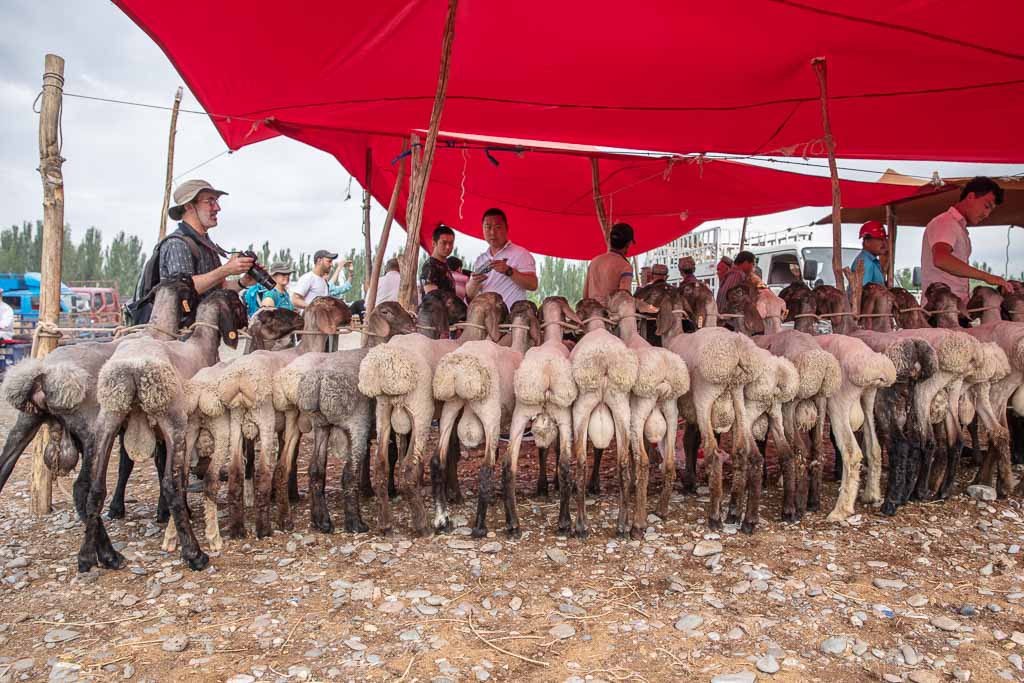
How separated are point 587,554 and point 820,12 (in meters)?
4.29

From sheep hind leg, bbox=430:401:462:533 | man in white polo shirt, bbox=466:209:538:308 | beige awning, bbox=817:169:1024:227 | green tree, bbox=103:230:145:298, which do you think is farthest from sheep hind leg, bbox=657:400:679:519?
green tree, bbox=103:230:145:298

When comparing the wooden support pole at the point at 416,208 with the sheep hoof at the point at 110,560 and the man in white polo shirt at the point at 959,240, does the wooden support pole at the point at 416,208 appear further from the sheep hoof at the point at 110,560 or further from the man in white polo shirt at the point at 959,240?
the man in white polo shirt at the point at 959,240

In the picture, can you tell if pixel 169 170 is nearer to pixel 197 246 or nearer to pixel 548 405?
pixel 197 246

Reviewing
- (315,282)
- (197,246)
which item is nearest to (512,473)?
(197,246)

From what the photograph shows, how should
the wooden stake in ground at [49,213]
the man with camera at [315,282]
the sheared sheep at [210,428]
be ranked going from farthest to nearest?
the man with camera at [315,282], the wooden stake in ground at [49,213], the sheared sheep at [210,428]

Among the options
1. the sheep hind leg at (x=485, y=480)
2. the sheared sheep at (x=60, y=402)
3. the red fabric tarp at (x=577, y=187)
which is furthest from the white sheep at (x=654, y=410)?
the red fabric tarp at (x=577, y=187)

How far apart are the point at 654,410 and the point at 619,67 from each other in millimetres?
3208

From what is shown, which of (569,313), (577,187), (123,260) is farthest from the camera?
(123,260)

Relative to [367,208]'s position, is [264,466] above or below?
below

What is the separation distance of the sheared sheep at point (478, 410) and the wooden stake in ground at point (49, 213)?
3437mm

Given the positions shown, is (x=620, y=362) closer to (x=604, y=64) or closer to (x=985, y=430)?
(x=604, y=64)

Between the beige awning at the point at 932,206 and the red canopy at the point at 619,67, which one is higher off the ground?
the beige awning at the point at 932,206

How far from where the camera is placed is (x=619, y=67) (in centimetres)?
549

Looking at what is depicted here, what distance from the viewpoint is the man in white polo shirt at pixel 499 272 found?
6.58 metres
